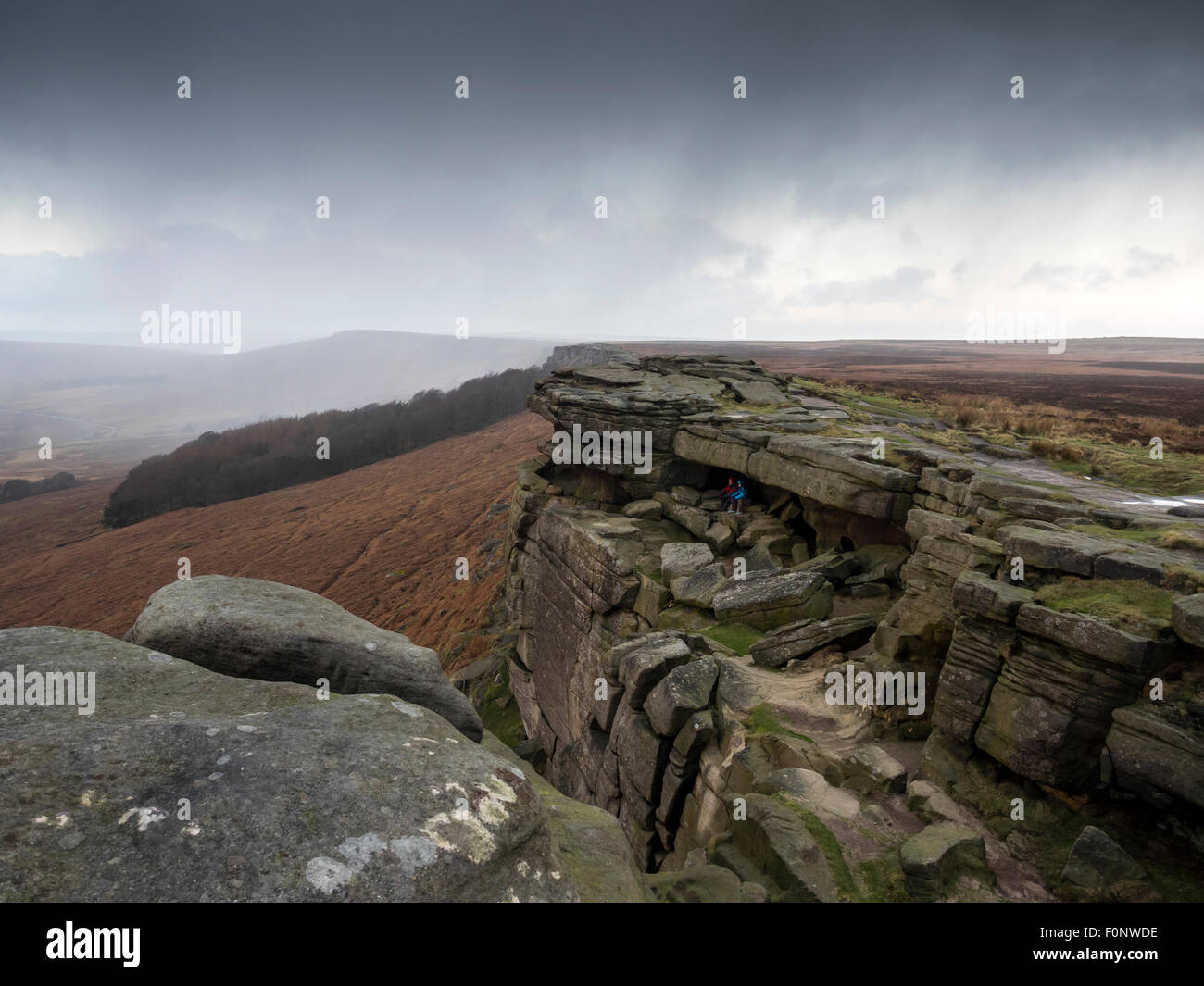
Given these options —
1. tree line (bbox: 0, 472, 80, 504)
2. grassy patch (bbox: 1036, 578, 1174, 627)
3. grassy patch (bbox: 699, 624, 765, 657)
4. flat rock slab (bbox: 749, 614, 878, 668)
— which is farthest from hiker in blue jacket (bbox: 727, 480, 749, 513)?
tree line (bbox: 0, 472, 80, 504)

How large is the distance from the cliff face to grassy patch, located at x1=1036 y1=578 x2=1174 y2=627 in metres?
0.07

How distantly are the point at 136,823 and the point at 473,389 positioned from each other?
8183 centimetres

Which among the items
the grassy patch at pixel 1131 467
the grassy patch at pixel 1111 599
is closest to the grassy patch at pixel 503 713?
the grassy patch at pixel 1111 599

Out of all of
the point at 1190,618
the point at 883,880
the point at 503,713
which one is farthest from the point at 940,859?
the point at 503,713

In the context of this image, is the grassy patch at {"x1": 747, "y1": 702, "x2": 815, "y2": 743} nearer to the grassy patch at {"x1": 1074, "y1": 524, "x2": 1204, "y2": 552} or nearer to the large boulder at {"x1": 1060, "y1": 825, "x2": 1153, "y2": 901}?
the large boulder at {"x1": 1060, "y1": 825, "x2": 1153, "y2": 901}

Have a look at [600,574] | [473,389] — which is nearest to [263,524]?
[473,389]

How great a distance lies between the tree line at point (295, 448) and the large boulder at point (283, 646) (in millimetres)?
53315

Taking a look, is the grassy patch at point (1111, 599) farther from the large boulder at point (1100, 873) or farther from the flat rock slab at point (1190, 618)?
the large boulder at point (1100, 873)

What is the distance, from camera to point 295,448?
71.0 meters

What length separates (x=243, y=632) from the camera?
746 cm

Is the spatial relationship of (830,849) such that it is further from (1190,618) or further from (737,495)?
(737,495)

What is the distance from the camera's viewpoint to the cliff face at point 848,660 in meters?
7.44

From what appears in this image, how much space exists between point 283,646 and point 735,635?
9770 mm
